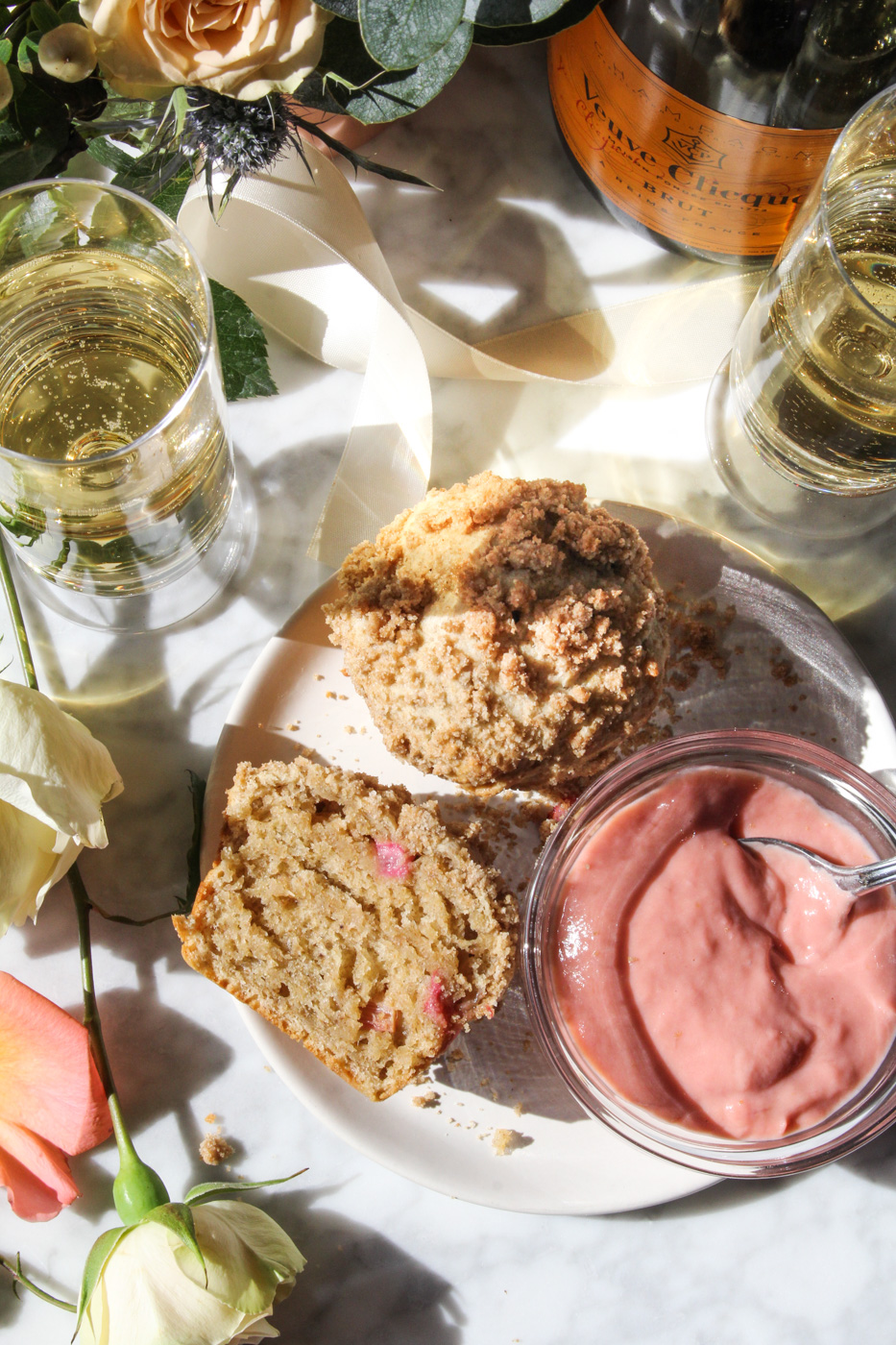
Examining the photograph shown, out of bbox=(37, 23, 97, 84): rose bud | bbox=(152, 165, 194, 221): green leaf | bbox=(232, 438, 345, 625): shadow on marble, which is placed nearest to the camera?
bbox=(37, 23, 97, 84): rose bud

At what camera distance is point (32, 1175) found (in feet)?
3.78

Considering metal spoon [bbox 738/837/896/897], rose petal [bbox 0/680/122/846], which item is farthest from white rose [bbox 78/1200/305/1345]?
metal spoon [bbox 738/837/896/897]

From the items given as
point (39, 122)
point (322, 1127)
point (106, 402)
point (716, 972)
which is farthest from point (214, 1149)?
point (39, 122)

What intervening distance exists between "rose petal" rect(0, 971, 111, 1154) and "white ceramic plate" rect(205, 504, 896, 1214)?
178mm

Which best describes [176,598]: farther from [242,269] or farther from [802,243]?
[802,243]

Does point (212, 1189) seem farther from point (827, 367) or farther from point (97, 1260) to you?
point (827, 367)

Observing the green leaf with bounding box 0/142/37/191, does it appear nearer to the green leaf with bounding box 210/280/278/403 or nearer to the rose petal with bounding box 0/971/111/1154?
the green leaf with bounding box 210/280/278/403

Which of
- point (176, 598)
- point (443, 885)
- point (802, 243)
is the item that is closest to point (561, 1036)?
point (443, 885)

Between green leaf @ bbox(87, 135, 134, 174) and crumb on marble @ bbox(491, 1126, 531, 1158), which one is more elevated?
green leaf @ bbox(87, 135, 134, 174)

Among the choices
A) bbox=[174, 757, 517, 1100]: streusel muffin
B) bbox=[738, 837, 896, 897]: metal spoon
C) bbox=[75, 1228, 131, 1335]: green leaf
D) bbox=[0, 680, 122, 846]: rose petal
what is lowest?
bbox=[75, 1228, 131, 1335]: green leaf

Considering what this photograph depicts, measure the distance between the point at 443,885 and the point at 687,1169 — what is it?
1.26 feet

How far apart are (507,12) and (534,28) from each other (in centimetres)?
12

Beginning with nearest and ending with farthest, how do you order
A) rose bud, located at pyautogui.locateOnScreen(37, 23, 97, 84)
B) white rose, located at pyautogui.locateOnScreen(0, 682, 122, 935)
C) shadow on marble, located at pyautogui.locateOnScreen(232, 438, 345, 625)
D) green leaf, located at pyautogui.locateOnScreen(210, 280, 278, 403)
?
rose bud, located at pyautogui.locateOnScreen(37, 23, 97, 84) → white rose, located at pyautogui.locateOnScreen(0, 682, 122, 935) → green leaf, located at pyautogui.locateOnScreen(210, 280, 278, 403) → shadow on marble, located at pyautogui.locateOnScreen(232, 438, 345, 625)

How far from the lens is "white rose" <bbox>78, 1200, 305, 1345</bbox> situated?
1007 millimetres
